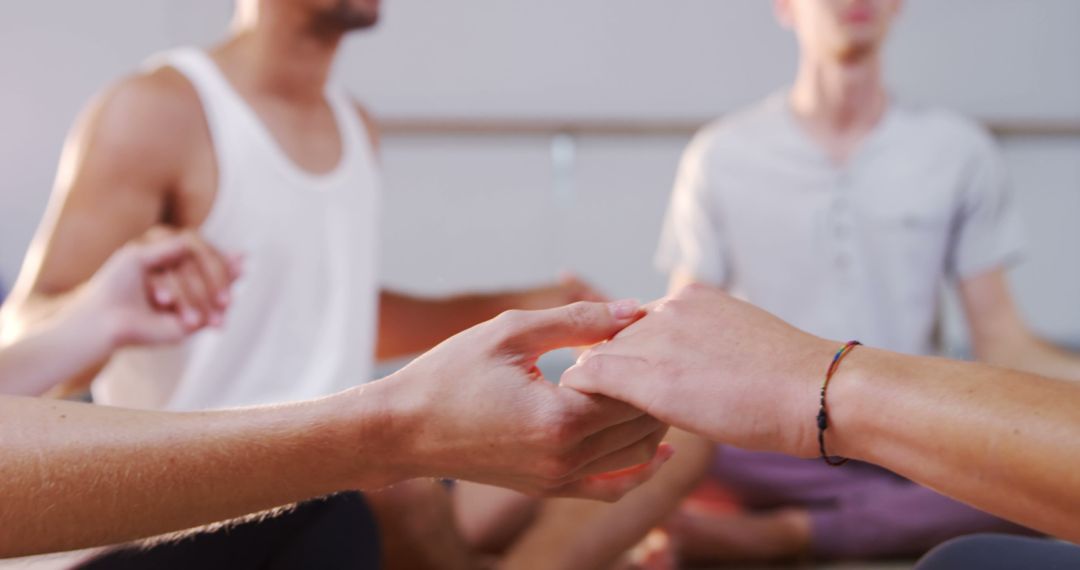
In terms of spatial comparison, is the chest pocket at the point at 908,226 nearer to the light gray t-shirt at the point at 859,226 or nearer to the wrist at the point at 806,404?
the light gray t-shirt at the point at 859,226

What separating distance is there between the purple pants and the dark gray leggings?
39.3 inches

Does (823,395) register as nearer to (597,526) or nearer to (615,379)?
(615,379)

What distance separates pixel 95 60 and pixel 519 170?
123 centimetres

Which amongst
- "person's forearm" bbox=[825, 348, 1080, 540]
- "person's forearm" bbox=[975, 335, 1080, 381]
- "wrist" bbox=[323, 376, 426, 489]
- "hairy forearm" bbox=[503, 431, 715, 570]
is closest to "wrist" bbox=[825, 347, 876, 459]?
"person's forearm" bbox=[825, 348, 1080, 540]

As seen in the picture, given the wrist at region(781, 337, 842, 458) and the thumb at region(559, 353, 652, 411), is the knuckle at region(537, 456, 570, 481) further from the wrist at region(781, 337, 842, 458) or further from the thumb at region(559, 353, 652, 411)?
the wrist at region(781, 337, 842, 458)

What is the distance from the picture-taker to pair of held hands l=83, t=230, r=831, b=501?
30.2 inches

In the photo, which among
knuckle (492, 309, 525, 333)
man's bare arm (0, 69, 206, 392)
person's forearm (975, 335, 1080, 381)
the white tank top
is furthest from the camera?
person's forearm (975, 335, 1080, 381)

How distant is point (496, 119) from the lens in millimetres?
3234

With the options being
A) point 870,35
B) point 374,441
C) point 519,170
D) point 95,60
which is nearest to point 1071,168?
point 519,170

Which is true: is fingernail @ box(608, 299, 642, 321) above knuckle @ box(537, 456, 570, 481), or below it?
above

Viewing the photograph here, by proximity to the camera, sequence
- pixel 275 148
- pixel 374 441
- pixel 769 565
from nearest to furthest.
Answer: pixel 374 441 < pixel 275 148 < pixel 769 565

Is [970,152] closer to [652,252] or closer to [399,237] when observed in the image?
[652,252]

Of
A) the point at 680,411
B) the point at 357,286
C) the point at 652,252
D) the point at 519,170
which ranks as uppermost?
the point at 680,411

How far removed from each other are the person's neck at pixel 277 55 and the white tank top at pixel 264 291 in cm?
5
